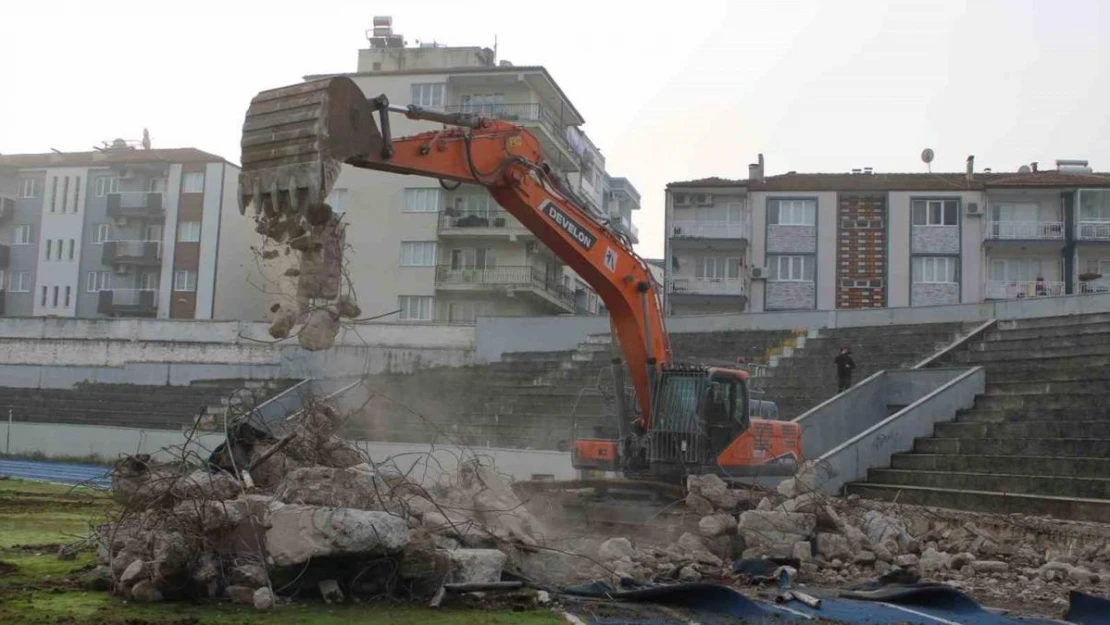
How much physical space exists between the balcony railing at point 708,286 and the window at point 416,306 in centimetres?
1096

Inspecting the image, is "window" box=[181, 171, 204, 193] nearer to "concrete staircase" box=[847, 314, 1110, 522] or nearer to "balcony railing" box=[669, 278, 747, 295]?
"balcony railing" box=[669, 278, 747, 295]

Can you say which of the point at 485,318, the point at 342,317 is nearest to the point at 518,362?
the point at 485,318

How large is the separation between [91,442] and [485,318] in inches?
487

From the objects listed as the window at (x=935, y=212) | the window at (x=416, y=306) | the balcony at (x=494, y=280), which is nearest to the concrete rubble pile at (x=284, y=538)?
the balcony at (x=494, y=280)

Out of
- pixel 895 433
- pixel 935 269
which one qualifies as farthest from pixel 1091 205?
pixel 895 433

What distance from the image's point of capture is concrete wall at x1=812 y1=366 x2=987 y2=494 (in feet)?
58.9

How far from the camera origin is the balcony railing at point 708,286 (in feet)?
161

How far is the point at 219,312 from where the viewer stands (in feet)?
165

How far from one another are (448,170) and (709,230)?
38.5 metres

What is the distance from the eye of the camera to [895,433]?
18906mm

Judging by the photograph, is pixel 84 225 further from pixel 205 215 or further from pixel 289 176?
pixel 289 176

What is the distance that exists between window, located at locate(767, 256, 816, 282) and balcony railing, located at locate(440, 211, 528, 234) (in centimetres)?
1126

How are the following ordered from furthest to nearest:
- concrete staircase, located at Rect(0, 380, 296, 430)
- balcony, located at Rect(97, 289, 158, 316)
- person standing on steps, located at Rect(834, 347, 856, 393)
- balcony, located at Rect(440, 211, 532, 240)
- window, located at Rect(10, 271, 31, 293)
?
window, located at Rect(10, 271, 31, 293) < balcony, located at Rect(97, 289, 158, 316) < balcony, located at Rect(440, 211, 532, 240) < concrete staircase, located at Rect(0, 380, 296, 430) < person standing on steps, located at Rect(834, 347, 856, 393)

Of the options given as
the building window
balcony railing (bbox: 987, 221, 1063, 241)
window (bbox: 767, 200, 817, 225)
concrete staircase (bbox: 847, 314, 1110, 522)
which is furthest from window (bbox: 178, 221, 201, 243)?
concrete staircase (bbox: 847, 314, 1110, 522)
